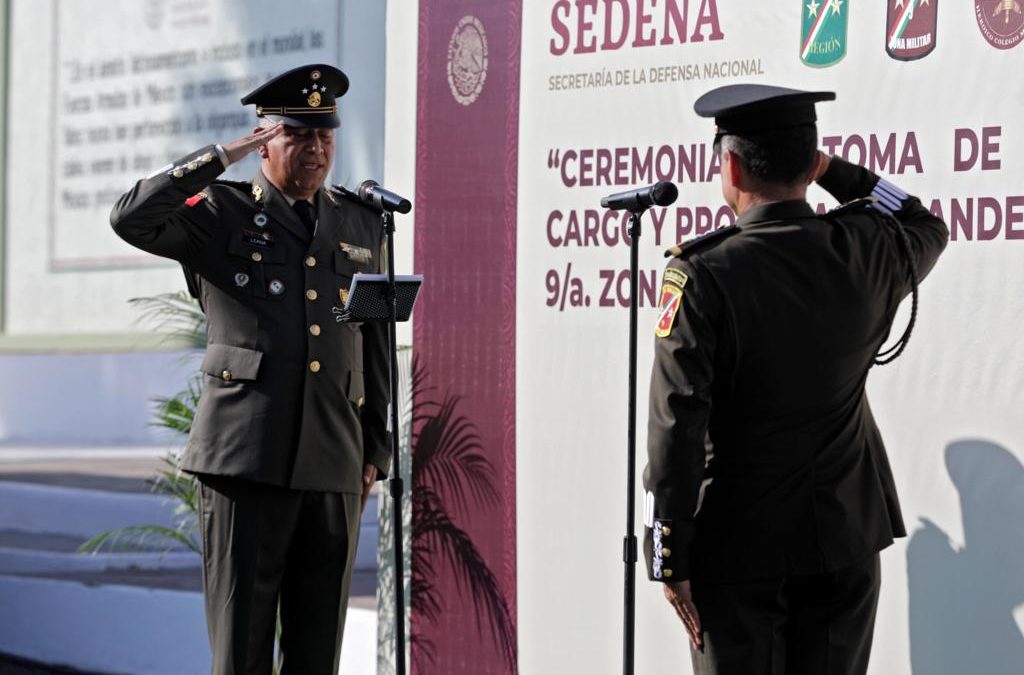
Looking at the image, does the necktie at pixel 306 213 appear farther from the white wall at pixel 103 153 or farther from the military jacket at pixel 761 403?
the white wall at pixel 103 153

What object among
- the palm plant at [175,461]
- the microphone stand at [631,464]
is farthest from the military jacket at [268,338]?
the microphone stand at [631,464]

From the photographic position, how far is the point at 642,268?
3.96 metres

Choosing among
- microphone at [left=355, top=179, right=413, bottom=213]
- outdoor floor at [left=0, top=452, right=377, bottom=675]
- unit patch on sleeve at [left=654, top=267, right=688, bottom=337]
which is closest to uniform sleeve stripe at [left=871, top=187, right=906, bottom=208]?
unit patch on sleeve at [left=654, top=267, right=688, bottom=337]

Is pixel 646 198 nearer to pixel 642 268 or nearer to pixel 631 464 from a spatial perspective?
pixel 631 464

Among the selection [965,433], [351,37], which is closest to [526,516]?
[965,433]

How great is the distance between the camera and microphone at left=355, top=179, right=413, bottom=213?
3273mm

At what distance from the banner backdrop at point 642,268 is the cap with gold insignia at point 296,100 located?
2.76 feet

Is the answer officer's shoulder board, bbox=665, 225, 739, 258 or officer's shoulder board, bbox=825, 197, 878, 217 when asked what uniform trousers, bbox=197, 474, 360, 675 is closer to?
officer's shoulder board, bbox=665, 225, 739, 258

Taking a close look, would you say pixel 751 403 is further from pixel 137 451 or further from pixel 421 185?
pixel 137 451

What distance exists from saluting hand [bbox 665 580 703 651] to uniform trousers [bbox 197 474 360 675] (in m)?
1.10

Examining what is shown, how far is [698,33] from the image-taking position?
3.86 meters

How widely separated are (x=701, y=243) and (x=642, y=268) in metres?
1.30

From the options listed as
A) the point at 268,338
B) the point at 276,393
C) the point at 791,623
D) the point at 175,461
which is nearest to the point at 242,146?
the point at 268,338

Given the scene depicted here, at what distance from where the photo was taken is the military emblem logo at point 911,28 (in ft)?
11.5
